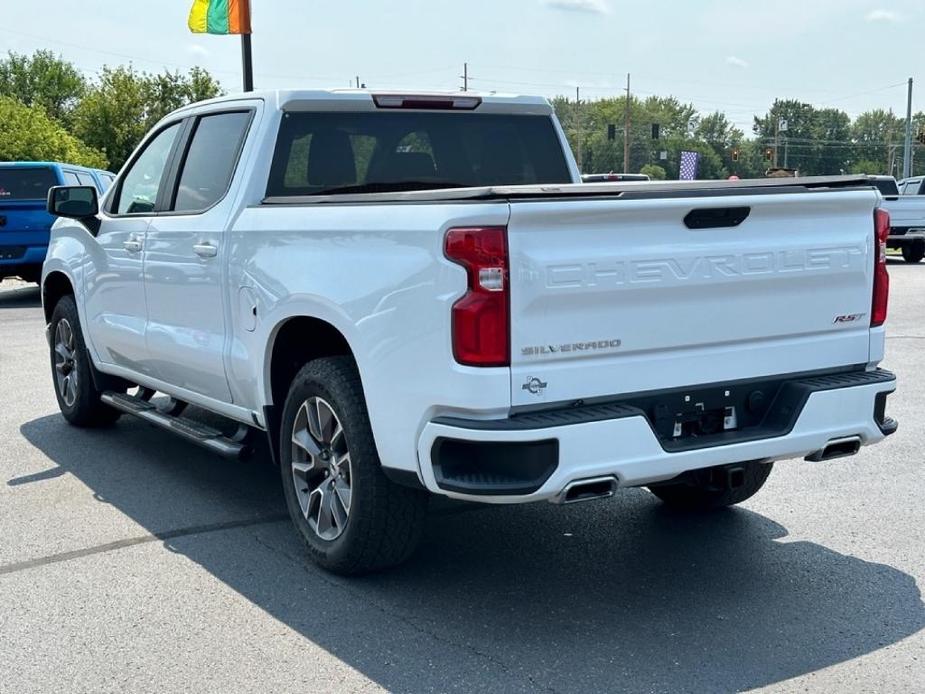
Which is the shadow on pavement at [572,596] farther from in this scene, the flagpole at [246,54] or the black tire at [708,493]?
the flagpole at [246,54]

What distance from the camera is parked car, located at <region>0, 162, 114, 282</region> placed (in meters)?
16.3

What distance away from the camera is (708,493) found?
5.50 meters

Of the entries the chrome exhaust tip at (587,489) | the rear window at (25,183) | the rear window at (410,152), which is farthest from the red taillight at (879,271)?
the rear window at (25,183)

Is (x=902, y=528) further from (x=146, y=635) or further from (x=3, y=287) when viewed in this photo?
(x=3, y=287)

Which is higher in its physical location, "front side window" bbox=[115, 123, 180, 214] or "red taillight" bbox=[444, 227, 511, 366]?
"front side window" bbox=[115, 123, 180, 214]

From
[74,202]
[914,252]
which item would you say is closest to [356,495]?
[74,202]

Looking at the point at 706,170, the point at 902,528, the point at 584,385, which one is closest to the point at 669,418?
the point at 584,385

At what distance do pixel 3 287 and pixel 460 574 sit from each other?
17.9m

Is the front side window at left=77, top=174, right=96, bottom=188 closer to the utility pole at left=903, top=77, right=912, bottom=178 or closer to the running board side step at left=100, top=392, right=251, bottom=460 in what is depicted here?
the running board side step at left=100, top=392, right=251, bottom=460

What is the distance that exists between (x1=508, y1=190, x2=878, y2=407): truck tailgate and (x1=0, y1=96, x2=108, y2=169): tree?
4662cm

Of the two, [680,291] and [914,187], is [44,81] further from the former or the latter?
[680,291]

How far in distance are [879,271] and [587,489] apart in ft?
5.58

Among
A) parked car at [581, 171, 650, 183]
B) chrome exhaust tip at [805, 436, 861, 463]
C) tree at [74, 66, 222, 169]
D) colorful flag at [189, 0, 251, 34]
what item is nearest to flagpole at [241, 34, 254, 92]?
colorful flag at [189, 0, 251, 34]

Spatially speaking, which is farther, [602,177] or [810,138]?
[810,138]
